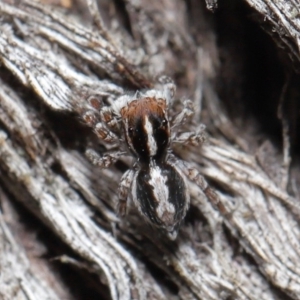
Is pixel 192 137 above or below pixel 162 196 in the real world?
above

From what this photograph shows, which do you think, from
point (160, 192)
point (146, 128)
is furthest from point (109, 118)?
point (160, 192)

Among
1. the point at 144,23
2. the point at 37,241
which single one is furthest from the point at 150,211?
the point at 144,23

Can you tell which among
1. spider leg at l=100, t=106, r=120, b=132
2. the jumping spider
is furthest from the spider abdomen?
spider leg at l=100, t=106, r=120, b=132

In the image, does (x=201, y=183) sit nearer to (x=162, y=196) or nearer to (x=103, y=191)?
(x=162, y=196)

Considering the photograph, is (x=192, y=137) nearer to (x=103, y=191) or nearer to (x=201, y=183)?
(x=201, y=183)

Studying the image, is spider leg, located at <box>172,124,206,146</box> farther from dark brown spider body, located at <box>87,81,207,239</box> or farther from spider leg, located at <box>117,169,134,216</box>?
spider leg, located at <box>117,169,134,216</box>

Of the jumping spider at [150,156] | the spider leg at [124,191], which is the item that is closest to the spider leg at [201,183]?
the jumping spider at [150,156]

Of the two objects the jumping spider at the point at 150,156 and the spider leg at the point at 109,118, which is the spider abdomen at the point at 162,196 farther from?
the spider leg at the point at 109,118
